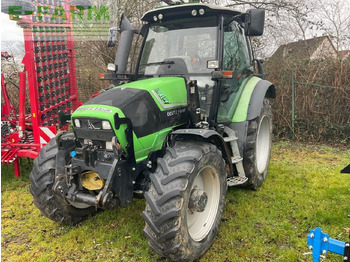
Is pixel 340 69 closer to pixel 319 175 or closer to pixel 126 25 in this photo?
pixel 319 175

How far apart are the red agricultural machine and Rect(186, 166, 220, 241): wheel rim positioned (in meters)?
2.31

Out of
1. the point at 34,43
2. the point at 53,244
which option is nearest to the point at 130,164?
the point at 53,244

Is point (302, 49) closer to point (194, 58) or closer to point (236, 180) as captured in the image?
point (194, 58)

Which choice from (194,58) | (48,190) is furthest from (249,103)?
(48,190)

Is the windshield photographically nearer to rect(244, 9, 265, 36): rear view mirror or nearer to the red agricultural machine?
rect(244, 9, 265, 36): rear view mirror

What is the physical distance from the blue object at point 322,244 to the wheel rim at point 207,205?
1.20 metres

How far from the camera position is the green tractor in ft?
8.63

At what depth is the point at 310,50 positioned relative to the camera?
8.00m

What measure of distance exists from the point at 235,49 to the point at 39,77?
3.10 meters

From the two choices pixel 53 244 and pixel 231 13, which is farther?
pixel 231 13

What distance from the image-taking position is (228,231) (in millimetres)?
3361

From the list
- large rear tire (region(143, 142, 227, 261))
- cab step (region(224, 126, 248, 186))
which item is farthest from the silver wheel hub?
cab step (region(224, 126, 248, 186))

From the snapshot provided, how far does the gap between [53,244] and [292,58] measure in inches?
278

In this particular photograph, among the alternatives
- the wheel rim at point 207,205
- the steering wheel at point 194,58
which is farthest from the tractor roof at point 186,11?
the wheel rim at point 207,205
